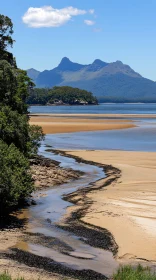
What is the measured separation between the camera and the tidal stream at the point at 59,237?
12.5m

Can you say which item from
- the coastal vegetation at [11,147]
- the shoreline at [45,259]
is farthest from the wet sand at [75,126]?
the shoreline at [45,259]

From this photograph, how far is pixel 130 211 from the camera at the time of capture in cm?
1855

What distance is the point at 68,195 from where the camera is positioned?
73.6 feet

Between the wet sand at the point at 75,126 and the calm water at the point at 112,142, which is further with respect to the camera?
the wet sand at the point at 75,126

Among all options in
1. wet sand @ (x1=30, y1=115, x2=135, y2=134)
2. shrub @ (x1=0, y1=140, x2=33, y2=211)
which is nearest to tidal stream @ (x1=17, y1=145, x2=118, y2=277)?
shrub @ (x1=0, y1=140, x2=33, y2=211)

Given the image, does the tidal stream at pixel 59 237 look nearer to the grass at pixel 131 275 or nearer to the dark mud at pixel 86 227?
the dark mud at pixel 86 227

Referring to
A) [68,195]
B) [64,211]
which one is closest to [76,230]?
[64,211]

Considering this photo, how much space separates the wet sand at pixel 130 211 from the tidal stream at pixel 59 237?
0.92 meters

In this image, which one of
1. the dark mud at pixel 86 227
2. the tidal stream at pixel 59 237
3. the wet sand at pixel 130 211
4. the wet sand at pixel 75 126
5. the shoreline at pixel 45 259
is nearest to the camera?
the shoreline at pixel 45 259

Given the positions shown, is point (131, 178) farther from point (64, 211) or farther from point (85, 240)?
point (85, 240)

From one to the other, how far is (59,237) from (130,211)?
4.54 meters

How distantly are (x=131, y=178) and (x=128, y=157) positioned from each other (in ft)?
31.6

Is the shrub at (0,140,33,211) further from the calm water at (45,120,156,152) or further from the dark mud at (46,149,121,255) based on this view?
the calm water at (45,120,156,152)

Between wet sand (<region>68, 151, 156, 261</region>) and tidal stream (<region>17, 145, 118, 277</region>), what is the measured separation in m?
0.92
